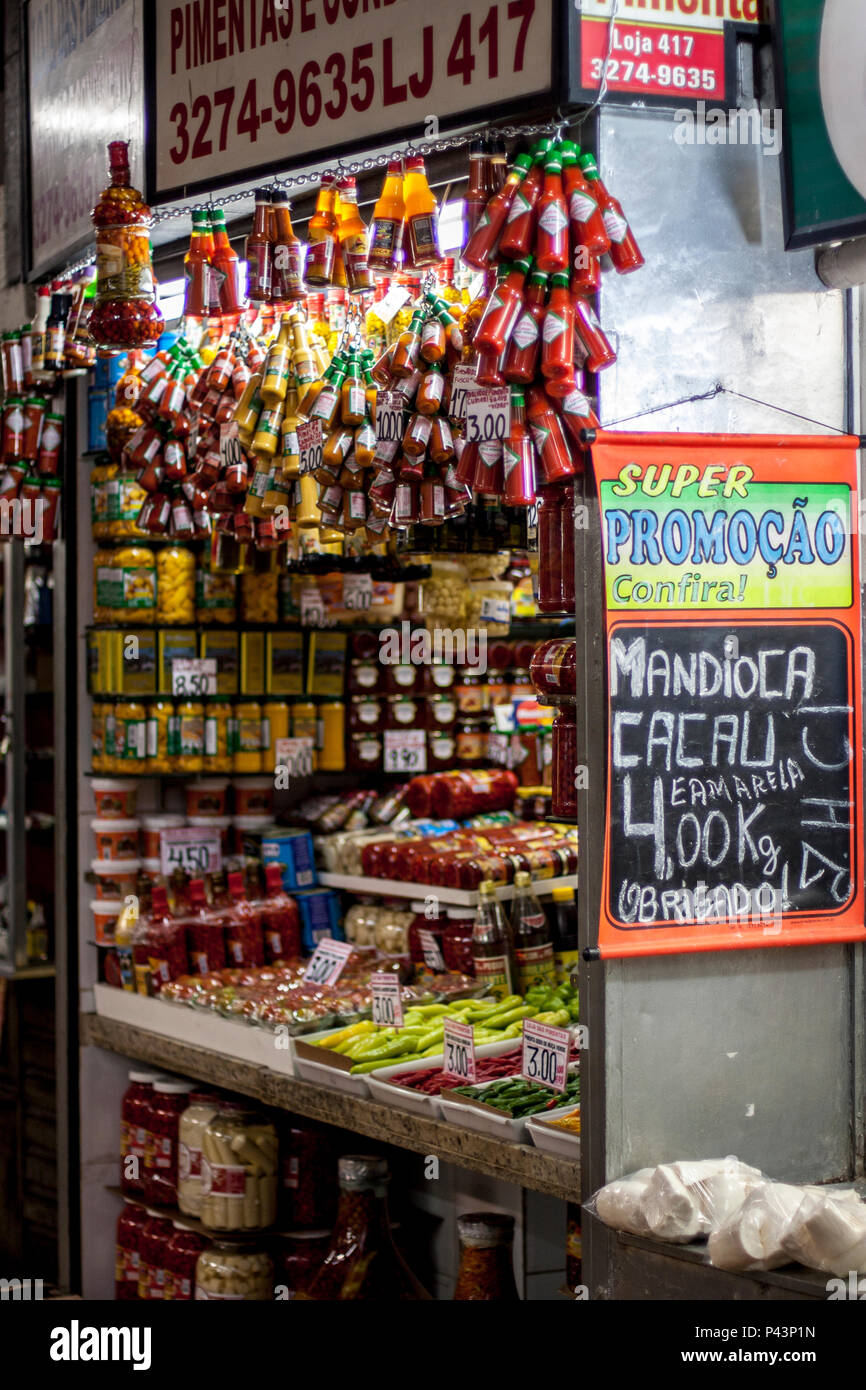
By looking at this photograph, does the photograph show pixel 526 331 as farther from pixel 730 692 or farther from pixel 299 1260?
pixel 299 1260

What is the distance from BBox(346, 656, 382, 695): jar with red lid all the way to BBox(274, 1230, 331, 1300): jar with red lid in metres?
1.91

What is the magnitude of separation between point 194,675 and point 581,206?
279 cm

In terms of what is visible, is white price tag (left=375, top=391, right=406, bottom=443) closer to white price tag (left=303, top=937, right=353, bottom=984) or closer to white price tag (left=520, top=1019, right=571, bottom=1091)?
white price tag (left=520, top=1019, right=571, bottom=1091)

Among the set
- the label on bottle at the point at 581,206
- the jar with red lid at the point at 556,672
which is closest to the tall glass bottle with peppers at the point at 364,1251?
the jar with red lid at the point at 556,672

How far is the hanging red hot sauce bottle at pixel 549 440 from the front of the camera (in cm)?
315

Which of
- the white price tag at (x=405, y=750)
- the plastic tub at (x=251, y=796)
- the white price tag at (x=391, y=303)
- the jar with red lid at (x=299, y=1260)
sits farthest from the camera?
the white price tag at (x=405, y=750)

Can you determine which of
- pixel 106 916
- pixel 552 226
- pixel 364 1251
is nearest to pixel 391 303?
pixel 552 226

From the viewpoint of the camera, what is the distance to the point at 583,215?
3098 mm

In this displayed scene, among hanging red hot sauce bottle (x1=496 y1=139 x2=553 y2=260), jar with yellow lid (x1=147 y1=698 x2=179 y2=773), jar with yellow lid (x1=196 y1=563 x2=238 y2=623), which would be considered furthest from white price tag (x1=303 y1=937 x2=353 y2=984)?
hanging red hot sauce bottle (x1=496 y1=139 x2=553 y2=260)

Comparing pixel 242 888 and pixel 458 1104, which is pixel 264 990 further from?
pixel 458 1104

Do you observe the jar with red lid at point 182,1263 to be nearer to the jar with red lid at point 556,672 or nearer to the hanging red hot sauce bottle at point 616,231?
the jar with red lid at point 556,672

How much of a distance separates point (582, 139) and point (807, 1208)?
209 cm

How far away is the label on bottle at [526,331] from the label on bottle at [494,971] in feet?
7.46
